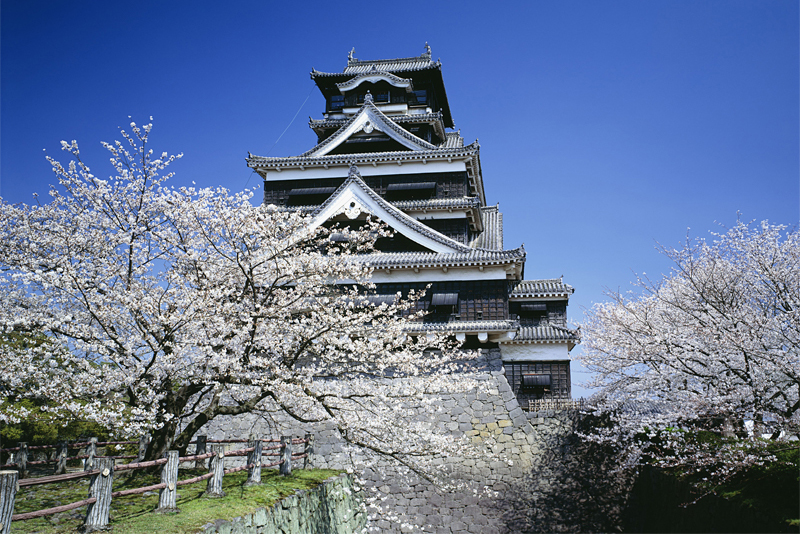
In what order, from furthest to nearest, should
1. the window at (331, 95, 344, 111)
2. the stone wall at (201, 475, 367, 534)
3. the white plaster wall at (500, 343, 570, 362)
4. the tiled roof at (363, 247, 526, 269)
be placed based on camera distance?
the window at (331, 95, 344, 111) → the white plaster wall at (500, 343, 570, 362) → the tiled roof at (363, 247, 526, 269) → the stone wall at (201, 475, 367, 534)

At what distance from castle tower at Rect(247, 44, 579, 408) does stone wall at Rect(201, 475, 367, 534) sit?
5.14m

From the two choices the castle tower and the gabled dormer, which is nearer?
the castle tower

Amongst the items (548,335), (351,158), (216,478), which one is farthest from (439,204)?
(216,478)

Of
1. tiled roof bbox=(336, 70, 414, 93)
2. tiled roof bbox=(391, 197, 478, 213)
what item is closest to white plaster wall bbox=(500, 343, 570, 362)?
tiled roof bbox=(391, 197, 478, 213)

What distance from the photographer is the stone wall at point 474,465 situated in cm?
1221

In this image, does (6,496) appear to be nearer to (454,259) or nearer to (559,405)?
(454,259)

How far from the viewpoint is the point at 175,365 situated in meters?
7.96

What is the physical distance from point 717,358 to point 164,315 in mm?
9242

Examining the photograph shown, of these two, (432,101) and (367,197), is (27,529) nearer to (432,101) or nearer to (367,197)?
(367,197)

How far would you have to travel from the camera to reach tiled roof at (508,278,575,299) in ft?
63.0

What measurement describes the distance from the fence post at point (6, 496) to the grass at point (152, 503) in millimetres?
1177

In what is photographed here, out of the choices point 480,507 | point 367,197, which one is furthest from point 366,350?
point 367,197

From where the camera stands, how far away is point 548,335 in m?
17.9

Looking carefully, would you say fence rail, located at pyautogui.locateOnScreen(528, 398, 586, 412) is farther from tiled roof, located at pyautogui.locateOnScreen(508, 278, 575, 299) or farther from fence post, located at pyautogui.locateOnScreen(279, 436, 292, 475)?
fence post, located at pyautogui.locateOnScreen(279, 436, 292, 475)
